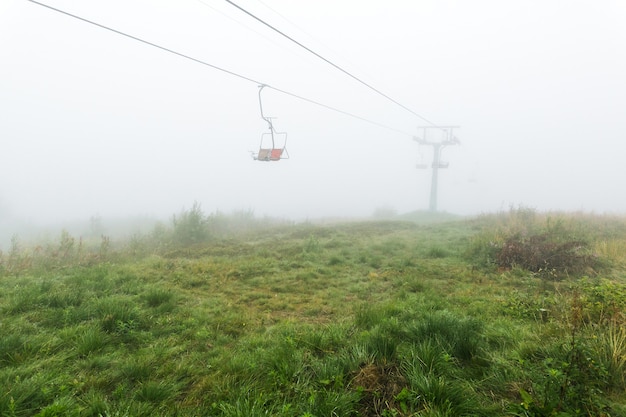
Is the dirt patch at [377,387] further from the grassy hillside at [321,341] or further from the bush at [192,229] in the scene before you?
the bush at [192,229]

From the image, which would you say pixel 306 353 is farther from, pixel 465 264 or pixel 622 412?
pixel 465 264

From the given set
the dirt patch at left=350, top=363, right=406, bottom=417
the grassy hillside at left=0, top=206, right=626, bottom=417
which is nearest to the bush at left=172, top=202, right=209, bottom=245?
the grassy hillside at left=0, top=206, right=626, bottom=417

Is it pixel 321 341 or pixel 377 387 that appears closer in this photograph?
pixel 377 387

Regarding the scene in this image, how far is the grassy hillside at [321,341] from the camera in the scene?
8.00 ft

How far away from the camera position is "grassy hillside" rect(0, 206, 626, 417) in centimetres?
244

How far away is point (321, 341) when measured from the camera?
357 cm

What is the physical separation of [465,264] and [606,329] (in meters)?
4.86

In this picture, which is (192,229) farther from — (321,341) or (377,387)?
(377,387)

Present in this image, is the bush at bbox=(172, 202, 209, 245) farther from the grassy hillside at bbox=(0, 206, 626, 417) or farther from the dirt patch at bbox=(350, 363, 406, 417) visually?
the dirt patch at bbox=(350, 363, 406, 417)

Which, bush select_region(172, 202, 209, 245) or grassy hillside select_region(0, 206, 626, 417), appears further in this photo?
bush select_region(172, 202, 209, 245)

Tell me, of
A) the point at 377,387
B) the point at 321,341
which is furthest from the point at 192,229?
the point at 377,387

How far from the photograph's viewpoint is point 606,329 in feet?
10.2

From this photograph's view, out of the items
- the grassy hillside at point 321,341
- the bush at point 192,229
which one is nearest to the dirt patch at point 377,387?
the grassy hillside at point 321,341

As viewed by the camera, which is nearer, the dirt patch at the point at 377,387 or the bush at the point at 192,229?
the dirt patch at the point at 377,387
